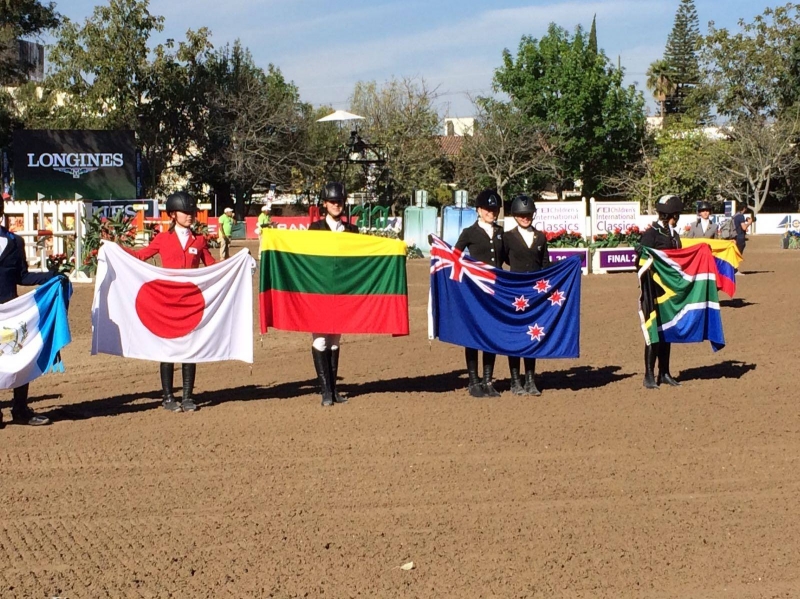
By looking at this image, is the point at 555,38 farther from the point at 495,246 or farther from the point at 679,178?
the point at 495,246

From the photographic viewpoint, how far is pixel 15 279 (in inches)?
375

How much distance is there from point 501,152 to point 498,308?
2187 inches

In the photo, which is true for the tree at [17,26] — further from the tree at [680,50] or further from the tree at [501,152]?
the tree at [680,50]

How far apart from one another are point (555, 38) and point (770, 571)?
226ft

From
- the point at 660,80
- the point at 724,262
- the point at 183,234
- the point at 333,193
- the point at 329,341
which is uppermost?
the point at 660,80

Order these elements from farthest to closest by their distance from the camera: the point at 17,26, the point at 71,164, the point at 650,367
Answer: the point at 71,164 → the point at 17,26 → the point at 650,367

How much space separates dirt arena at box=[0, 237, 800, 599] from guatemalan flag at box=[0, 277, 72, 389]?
1.68 ft

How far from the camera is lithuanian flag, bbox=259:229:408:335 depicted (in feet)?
33.7

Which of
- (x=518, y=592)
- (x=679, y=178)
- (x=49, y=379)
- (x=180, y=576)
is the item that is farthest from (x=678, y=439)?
(x=679, y=178)

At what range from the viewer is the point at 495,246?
1080 cm

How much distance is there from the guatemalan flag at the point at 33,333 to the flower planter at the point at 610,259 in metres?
21.9

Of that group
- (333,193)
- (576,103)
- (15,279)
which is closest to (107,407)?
(15,279)

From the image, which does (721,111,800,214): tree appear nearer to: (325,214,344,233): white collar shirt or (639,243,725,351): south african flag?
(639,243,725,351): south african flag

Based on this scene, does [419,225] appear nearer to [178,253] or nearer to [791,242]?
[791,242]
